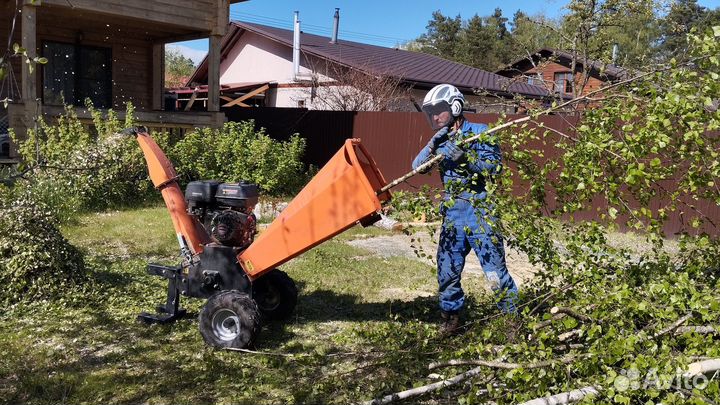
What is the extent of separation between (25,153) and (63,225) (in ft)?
8.49

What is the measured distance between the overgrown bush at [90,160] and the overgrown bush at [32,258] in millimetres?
3680

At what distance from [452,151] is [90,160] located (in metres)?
7.79

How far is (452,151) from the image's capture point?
4180 mm

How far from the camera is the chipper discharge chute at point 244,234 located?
396 cm

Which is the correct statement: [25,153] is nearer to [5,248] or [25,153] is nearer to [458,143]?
[5,248]

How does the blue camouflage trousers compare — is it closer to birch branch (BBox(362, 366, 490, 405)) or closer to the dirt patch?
birch branch (BBox(362, 366, 490, 405))

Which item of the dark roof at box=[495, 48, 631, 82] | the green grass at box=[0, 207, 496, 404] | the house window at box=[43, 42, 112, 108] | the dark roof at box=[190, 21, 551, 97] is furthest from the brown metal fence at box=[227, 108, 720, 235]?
the green grass at box=[0, 207, 496, 404]

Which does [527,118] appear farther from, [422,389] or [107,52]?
[107,52]

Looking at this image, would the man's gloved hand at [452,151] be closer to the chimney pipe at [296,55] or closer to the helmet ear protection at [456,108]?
the helmet ear protection at [456,108]

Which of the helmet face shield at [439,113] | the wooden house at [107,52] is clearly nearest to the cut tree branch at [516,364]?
the helmet face shield at [439,113]

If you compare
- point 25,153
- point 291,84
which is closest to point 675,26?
point 25,153

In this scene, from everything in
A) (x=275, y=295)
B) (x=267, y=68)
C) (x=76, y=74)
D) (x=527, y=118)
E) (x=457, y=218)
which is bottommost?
(x=275, y=295)

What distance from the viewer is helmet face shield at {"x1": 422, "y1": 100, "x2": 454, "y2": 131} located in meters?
4.73

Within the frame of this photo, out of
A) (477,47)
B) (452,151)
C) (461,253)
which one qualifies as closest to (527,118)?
(452,151)
